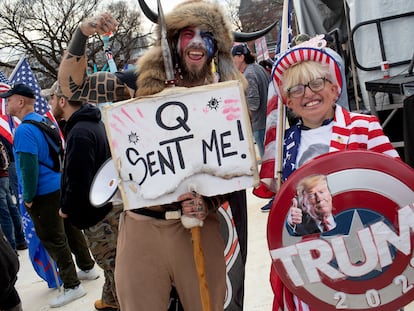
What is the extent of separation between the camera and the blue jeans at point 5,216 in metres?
5.12

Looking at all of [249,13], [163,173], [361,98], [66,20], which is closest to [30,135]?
[163,173]

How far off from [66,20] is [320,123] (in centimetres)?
2236

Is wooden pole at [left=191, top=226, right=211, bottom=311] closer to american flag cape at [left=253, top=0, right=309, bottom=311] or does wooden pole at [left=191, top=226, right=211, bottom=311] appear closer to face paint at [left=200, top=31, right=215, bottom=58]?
american flag cape at [left=253, top=0, right=309, bottom=311]

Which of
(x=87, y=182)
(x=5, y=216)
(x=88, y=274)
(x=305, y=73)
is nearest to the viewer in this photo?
(x=305, y=73)

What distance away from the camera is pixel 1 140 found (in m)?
5.07

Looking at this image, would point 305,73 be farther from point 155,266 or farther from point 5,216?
point 5,216

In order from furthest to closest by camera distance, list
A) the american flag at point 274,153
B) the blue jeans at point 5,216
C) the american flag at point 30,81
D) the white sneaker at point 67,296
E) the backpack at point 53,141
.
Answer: the blue jeans at point 5,216 → the american flag at point 30,81 → the white sneaker at point 67,296 → the backpack at point 53,141 → the american flag at point 274,153

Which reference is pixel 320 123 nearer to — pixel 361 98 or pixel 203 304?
pixel 203 304

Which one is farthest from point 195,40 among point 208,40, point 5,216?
point 5,216

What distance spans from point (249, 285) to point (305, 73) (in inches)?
83.6

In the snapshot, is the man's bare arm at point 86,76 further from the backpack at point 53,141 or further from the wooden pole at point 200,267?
the backpack at point 53,141

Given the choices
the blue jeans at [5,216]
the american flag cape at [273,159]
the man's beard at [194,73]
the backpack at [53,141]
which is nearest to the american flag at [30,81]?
the backpack at [53,141]

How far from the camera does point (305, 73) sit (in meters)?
1.78

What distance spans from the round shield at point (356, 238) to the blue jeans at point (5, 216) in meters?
4.35
